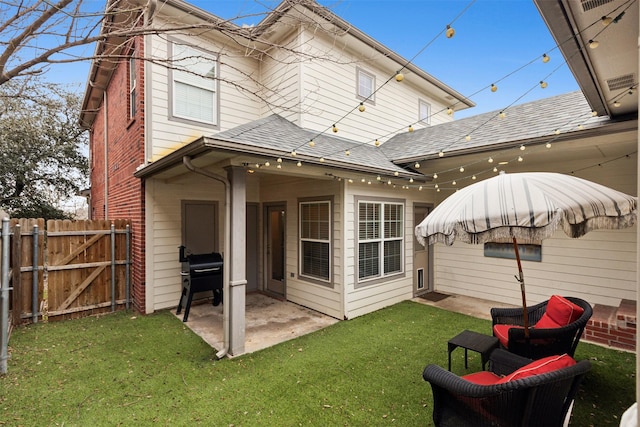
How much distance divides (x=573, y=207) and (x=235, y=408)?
11.6 feet

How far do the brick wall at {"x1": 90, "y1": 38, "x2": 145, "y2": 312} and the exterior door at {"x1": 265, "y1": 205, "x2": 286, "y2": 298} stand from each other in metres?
2.66

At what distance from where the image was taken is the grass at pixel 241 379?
2.90m

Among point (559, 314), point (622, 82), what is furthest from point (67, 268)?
point (622, 82)

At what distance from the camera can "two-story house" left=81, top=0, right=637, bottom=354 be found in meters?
4.86

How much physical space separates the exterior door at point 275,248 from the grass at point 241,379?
228 centimetres

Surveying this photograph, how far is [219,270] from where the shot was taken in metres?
5.77

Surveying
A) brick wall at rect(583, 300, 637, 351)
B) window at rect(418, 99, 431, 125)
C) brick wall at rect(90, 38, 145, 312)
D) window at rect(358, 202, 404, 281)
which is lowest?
brick wall at rect(583, 300, 637, 351)

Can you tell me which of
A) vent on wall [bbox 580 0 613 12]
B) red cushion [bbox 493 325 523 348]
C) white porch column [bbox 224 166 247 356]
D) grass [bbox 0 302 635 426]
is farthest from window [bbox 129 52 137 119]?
red cushion [bbox 493 325 523 348]

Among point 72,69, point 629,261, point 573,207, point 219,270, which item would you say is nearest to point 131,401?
point 219,270

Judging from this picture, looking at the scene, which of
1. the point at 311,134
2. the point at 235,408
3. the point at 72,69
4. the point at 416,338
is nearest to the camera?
the point at 235,408

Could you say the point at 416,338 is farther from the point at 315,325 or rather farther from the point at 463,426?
the point at 463,426

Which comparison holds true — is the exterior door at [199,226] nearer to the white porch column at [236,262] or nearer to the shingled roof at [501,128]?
the white porch column at [236,262]

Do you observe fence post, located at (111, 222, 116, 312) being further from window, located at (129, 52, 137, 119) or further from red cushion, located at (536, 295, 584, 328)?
red cushion, located at (536, 295, 584, 328)

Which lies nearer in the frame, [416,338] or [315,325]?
[416,338]
